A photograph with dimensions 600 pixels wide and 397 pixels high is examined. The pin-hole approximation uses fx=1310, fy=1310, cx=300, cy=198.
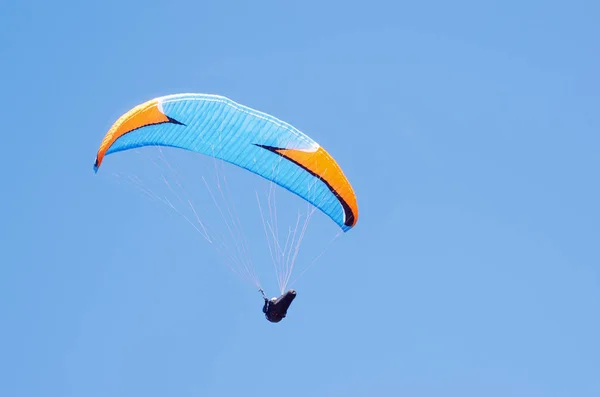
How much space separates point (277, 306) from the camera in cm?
2447

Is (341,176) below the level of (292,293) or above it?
above

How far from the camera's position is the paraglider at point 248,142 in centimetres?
2522

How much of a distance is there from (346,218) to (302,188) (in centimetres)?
109

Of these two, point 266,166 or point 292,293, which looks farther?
point 266,166

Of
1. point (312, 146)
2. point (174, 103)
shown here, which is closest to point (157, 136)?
point (174, 103)

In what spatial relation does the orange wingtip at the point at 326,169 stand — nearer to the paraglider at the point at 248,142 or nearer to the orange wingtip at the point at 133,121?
the paraglider at the point at 248,142

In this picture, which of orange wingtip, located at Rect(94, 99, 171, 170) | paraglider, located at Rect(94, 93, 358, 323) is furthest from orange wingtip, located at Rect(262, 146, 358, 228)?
orange wingtip, located at Rect(94, 99, 171, 170)

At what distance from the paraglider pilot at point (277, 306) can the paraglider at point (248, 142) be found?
0.03m

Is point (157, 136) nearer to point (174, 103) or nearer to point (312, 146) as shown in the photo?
point (174, 103)

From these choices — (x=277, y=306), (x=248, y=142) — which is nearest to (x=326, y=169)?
(x=248, y=142)

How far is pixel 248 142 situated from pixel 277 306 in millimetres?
3469

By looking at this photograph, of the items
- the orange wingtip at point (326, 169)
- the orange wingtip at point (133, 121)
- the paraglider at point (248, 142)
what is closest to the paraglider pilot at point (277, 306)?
the paraglider at point (248, 142)

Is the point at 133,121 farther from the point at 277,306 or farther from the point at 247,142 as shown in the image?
the point at 277,306

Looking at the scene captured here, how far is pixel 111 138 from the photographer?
24125 millimetres
